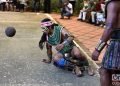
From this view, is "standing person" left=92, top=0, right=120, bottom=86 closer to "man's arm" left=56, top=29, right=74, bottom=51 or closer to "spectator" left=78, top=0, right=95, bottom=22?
"man's arm" left=56, top=29, right=74, bottom=51

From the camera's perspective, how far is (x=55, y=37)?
26.3 ft

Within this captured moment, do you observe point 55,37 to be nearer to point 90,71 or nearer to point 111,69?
point 90,71

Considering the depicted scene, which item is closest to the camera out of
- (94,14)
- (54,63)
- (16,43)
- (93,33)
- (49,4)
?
(54,63)

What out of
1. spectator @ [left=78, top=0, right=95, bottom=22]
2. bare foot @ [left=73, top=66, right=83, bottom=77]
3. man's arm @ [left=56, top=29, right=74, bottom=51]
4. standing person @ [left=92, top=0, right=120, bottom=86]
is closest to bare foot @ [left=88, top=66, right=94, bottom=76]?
bare foot @ [left=73, top=66, right=83, bottom=77]

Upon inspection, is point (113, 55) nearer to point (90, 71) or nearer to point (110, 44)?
point (110, 44)

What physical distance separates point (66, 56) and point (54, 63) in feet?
1.44

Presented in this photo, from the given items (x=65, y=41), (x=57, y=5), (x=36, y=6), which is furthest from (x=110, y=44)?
(x=57, y=5)

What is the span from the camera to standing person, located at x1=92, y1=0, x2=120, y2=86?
192 inches

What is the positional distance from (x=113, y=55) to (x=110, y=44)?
133 millimetres

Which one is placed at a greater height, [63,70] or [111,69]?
[111,69]

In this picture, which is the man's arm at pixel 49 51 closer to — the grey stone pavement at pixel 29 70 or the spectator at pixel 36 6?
the grey stone pavement at pixel 29 70

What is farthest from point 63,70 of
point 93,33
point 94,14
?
point 94,14

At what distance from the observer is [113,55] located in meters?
5.02

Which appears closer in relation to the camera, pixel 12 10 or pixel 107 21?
pixel 107 21
